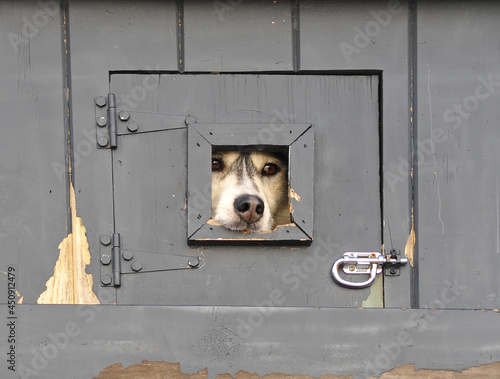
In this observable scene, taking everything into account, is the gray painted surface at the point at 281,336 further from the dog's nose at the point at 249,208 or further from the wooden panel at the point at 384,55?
the dog's nose at the point at 249,208

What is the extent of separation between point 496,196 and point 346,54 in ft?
3.19

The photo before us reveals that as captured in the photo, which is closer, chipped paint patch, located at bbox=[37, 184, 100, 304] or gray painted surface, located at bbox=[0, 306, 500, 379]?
gray painted surface, located at bbox=[0, 306, 500, 379]

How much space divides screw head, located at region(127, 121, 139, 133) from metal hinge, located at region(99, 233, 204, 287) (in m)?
0.50

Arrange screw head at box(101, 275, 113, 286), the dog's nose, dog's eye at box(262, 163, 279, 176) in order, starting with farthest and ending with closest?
dog's eye at box(262, 163, 279, 176), the dog's nose, screw head at box(101, 275, 113, 286)

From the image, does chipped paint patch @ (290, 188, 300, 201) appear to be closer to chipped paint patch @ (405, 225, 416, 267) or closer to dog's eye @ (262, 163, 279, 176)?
chipped paint patch @ (405, 225, 416, 267)

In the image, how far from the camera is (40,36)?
4465mm

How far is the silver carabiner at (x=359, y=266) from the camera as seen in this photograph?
4359 mm

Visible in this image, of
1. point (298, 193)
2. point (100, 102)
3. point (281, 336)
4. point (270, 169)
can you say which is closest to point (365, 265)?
point (298, 193)

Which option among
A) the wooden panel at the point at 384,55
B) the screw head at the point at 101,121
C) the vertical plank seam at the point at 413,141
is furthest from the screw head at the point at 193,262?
the vertical plank seam at the point at 413,141

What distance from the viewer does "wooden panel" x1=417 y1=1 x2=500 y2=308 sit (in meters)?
4.35

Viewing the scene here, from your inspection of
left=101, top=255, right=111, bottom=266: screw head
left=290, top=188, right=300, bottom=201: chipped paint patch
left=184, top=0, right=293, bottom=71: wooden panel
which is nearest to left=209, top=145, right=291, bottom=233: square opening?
left=290, top=188, right=300, bottom=201: chipped paint patch

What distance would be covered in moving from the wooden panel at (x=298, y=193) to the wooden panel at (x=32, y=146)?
283 millimetres

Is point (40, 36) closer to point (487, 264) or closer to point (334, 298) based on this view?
point (334, 298)

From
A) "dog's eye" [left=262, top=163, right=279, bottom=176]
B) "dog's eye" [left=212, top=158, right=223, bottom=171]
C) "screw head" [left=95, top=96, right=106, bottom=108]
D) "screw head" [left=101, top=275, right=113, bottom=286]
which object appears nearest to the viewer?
"screw head" [left=101, top=275, right=113, bottom=286]
